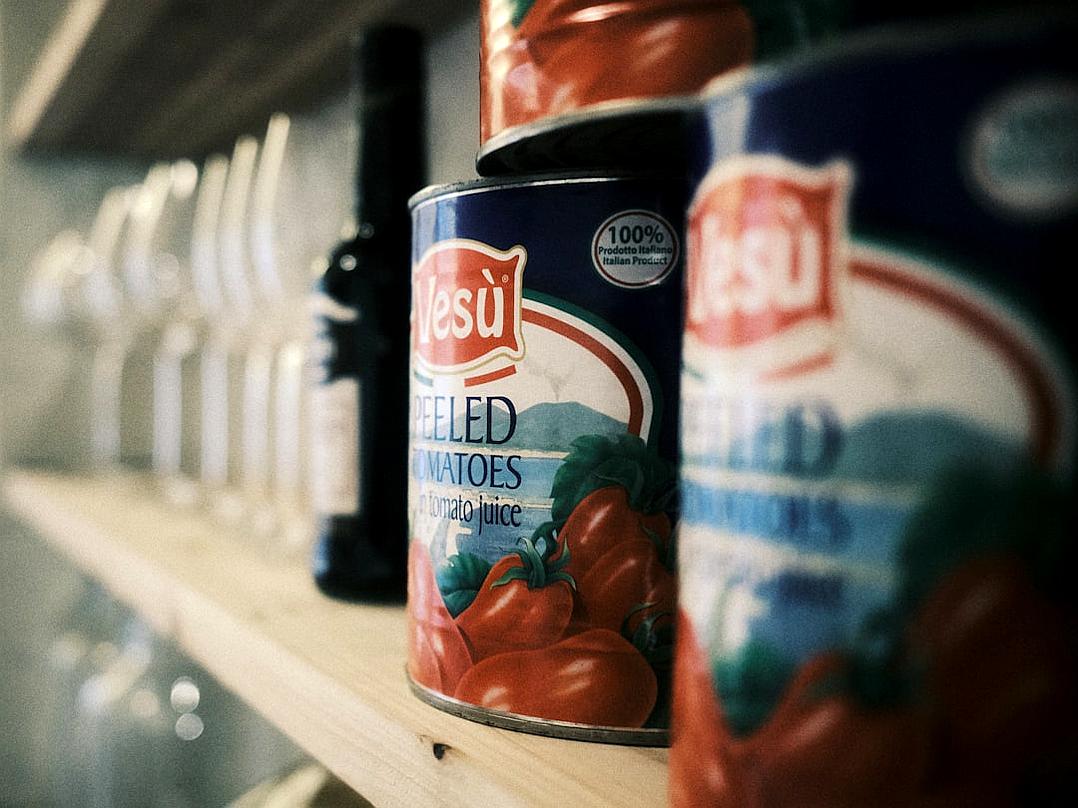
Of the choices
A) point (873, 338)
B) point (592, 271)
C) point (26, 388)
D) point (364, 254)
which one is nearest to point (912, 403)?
point (873, 338)

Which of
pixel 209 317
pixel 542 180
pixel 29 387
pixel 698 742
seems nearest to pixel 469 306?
pixel 542 180

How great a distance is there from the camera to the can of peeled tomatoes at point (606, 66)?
0.23m

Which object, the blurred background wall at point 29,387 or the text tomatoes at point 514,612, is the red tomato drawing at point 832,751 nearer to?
the text tomatoes at point 514,612

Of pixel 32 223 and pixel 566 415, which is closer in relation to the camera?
pixel 566 415

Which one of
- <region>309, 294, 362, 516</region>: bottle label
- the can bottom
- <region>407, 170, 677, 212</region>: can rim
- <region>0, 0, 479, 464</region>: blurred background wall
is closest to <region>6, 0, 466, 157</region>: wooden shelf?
<region>0, 0, 479, 464</region>: blurred background wall

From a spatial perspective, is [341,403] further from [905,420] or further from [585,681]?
[905,420]

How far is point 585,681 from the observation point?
0.93 feet

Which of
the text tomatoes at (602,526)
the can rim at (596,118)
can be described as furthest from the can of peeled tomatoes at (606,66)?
the text tomatoes at (602,526)

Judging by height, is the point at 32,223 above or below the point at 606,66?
above

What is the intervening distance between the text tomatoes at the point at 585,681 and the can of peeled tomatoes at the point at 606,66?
14cm

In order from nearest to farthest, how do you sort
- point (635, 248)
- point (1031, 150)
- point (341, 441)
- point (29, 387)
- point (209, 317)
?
point (1031, 150), point (635, 248), point (341, 441), point (209, 317), point (29, 387)

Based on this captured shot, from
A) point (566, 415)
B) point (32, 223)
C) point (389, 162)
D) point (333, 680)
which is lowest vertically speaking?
point (333, 680)

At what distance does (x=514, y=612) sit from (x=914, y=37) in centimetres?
19

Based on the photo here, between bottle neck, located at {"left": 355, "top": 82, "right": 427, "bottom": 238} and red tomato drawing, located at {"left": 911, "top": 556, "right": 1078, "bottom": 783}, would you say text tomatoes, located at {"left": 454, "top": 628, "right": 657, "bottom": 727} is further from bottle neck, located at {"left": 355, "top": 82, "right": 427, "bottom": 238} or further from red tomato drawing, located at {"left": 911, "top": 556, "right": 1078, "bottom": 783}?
bottle neck, located at {"left": 355, "top": 82, "right": 427, "bottom": 238}
